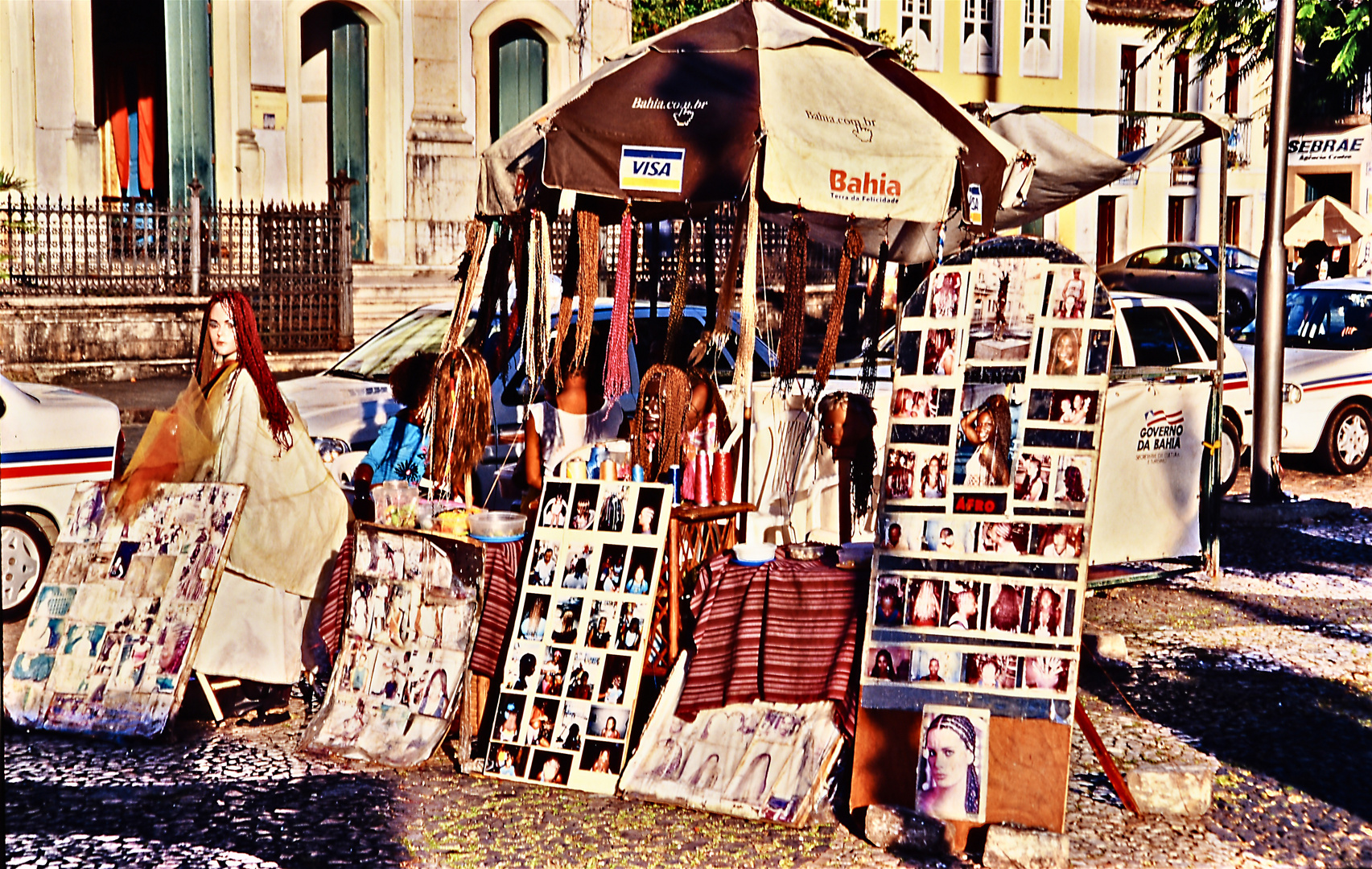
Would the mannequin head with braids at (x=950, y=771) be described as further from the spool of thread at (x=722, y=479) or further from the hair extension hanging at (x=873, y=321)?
the hair extension hanging at (x=873, y=321)

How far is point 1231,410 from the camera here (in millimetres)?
12719

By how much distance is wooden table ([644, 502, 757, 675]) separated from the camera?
651cm

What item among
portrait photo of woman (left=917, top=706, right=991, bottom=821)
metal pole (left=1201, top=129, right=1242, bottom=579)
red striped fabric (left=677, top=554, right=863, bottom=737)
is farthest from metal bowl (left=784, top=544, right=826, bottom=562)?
metal pole (left=1201, top=129, right=1242, bottom=579)

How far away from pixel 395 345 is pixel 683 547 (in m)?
5.30

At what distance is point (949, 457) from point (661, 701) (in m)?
1.50

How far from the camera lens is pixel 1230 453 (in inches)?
464

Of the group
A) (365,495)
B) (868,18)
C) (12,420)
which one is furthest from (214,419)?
(868,18)

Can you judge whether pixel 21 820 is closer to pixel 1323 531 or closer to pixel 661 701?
pixel 661 701

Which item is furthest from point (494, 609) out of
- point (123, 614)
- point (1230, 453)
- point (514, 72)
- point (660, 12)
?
point (660, 12)

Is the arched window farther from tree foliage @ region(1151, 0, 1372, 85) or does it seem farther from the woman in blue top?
the woman in blue top

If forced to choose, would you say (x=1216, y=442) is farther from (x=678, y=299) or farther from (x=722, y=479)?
(x=722, y=479)

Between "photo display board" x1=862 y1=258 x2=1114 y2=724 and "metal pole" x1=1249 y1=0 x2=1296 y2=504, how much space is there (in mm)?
6242

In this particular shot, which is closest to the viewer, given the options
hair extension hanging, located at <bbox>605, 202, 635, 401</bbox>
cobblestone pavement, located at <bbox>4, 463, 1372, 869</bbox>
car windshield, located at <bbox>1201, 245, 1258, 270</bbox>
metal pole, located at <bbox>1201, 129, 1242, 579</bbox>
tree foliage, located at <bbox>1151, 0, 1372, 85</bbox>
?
cobblestone pavement, located at <bbox>4, 463, 1372, 869</bbox>

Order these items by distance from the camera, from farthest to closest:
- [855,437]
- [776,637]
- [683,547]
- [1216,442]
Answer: [1216,442] → [855,437] → [683,547] → [776,637]
